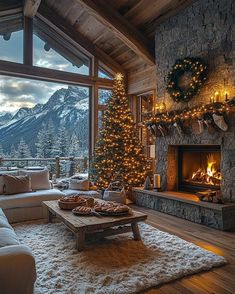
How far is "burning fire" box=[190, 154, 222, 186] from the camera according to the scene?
186 inches

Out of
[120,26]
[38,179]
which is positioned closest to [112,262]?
[38,179]

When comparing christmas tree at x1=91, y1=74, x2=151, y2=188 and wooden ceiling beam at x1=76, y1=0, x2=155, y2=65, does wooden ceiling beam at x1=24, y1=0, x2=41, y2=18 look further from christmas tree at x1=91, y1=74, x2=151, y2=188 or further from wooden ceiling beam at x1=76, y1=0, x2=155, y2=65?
christmas tree at x1=91, y1=74, x2=151, y2=188

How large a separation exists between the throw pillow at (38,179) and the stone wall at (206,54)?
241 centimetres

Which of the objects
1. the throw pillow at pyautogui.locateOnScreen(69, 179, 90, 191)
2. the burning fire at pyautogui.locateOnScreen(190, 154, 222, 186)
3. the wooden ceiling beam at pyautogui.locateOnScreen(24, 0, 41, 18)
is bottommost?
the throw pillow at pyautogui.locateOnScreen(69, 179, 90, 191)

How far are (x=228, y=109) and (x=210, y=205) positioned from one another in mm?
1546

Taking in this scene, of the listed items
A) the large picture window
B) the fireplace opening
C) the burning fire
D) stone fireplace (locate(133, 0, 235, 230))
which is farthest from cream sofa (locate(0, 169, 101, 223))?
the large picture window

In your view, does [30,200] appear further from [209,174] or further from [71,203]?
[209,174]

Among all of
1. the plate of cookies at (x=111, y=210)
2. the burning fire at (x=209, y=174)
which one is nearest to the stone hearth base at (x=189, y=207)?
the burning fire at (x=209, y=174)

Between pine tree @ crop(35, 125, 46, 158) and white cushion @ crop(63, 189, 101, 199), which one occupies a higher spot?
pine tree @ crop(35, 125, 46, 158)

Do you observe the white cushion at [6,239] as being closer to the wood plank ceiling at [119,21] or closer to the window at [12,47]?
the wood plank ceiling at [119,21]

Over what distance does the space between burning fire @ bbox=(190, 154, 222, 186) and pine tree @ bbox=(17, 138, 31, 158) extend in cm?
464

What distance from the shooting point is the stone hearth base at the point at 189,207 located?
3920mm

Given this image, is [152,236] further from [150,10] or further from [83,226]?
[150,10]

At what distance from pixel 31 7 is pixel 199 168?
5111 mm
